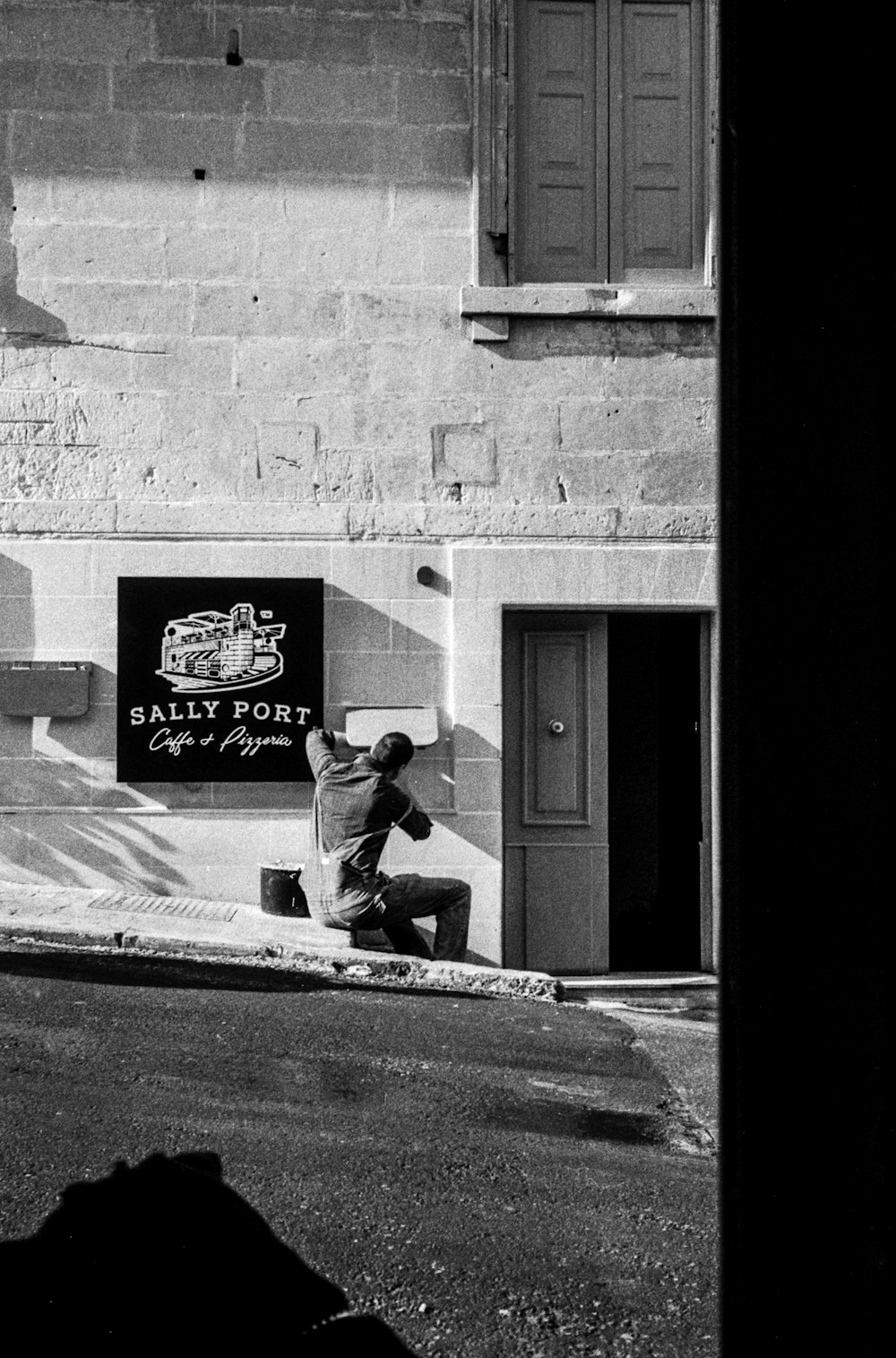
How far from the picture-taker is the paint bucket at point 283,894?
9.19m

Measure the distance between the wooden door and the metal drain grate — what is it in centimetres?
215

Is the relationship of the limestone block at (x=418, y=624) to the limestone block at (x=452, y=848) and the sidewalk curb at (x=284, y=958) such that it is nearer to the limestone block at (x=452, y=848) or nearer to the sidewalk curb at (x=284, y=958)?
the limestone block at (x=452, y=848)

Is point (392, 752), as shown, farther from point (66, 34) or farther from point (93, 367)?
point (66, 34)

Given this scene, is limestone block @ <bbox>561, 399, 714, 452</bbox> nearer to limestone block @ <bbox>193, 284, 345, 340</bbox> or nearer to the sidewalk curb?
limestone block @ <bbox>193, 284, 345, 340</bbox>

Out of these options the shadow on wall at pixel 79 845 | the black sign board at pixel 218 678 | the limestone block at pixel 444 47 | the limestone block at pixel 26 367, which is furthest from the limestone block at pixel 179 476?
the limestone block at pixel 444 47

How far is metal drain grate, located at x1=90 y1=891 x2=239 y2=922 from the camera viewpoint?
880 cm

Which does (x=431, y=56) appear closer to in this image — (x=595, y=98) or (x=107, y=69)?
(x=595, y=98)

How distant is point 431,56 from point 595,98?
1.24m

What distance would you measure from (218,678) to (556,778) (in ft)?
8.44

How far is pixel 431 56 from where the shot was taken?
9.77 metres

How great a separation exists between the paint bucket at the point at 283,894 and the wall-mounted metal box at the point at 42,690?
180 cm

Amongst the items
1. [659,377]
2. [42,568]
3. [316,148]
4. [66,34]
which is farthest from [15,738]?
[659,377]

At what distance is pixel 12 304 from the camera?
9656mm
